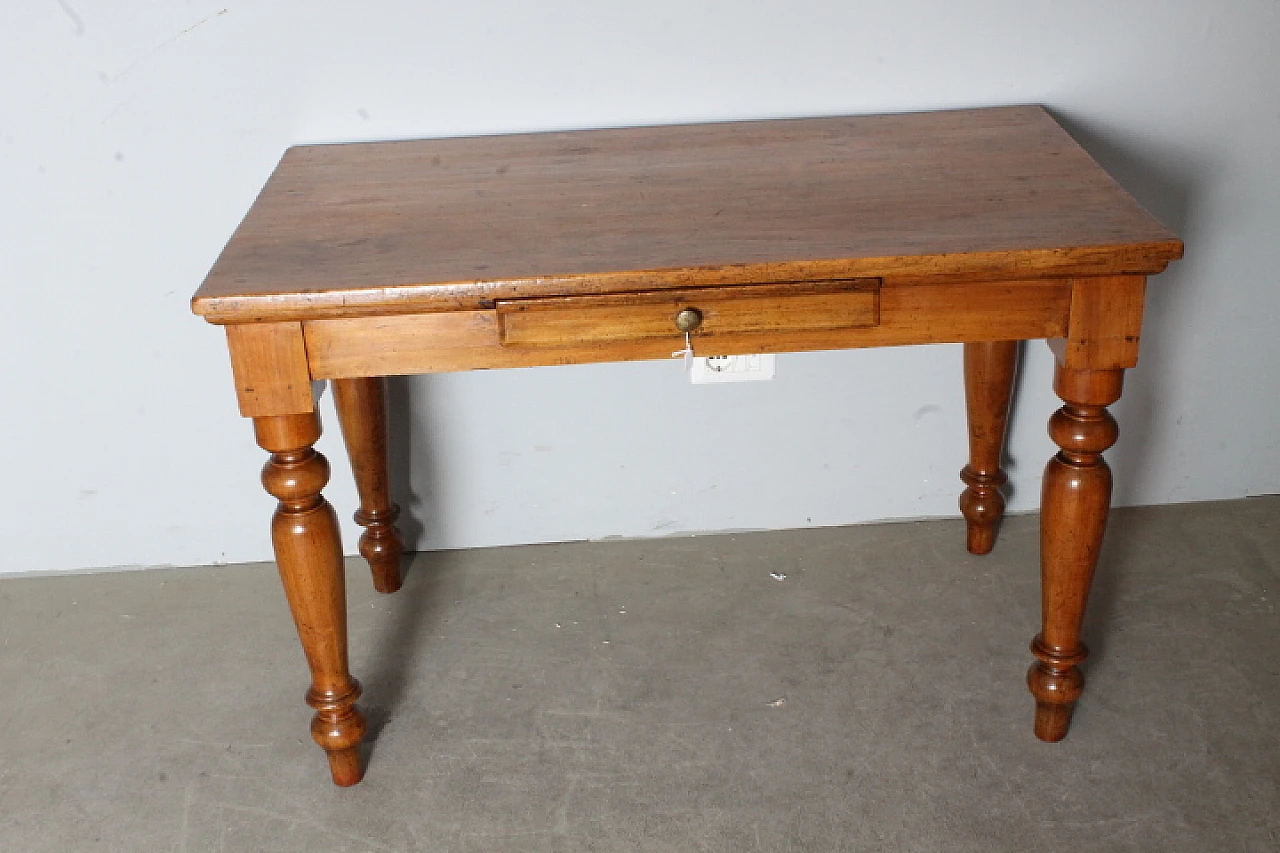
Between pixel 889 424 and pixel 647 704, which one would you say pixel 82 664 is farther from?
pixel 889 424

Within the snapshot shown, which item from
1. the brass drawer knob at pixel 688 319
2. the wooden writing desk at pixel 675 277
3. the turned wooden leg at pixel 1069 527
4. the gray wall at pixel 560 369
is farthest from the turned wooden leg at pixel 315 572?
the turned wooden leg at pixel 1069 527

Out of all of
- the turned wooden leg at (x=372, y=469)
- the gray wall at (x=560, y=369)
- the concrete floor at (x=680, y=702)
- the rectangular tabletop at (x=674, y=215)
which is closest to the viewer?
→ the rectangular tabletop at (x=674, y=215)

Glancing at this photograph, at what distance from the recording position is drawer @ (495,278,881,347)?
1.48 meters

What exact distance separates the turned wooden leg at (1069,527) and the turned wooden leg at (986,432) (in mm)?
374

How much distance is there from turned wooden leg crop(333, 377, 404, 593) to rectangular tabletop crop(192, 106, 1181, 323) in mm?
358

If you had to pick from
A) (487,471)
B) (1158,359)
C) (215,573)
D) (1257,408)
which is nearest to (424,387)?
(487,471)

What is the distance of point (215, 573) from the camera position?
7.52 ft

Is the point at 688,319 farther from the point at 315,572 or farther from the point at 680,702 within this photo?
the point at 680,702

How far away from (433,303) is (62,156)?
2.66 ft

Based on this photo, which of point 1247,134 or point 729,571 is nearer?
point 1247,134

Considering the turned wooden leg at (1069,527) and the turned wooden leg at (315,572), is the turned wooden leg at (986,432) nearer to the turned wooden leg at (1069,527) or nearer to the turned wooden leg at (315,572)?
the turned wooden leg at (1069,527)

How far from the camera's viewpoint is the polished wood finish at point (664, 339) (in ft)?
4.92

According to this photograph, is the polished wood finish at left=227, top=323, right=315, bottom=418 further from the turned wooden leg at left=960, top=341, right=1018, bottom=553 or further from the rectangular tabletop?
the turned wooden leg at left=960, top=341, right=1018, bottom=553

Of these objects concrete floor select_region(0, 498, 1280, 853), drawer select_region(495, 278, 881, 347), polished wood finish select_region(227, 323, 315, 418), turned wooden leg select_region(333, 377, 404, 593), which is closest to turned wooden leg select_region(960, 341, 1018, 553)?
concrete floor select_region(0, 498, 1280, 853)
